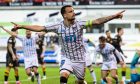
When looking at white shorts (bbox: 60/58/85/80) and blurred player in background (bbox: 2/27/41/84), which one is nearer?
white shorts (bbox: 60/58/85/80)

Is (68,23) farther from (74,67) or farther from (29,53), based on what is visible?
(29,53)

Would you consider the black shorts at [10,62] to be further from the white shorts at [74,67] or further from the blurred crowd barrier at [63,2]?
the blurred crowd barrier at [63,2]

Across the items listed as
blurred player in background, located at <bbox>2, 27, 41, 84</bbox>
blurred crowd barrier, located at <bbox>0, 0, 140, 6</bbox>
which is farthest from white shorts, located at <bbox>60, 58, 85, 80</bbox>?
blurred crowd barrier, located at <bbox>0, 0, 140, 6</bbox>

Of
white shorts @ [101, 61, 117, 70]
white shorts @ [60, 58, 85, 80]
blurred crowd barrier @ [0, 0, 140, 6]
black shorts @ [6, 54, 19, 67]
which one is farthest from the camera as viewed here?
blurred crowd barrier @ [0, 0, 140, 6]

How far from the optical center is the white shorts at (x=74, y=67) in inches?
504

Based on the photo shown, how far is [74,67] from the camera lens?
42.3ft

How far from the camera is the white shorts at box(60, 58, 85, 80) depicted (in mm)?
12789

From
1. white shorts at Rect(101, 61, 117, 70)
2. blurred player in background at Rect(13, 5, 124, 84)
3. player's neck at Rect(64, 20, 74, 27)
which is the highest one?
player's neck at Rect(64, 20, 74, 27)

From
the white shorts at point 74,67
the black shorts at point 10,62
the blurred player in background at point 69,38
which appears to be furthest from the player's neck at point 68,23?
the black shorts at point 10,62

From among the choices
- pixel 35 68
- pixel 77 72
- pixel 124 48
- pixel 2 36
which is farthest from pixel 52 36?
pixel 77 72

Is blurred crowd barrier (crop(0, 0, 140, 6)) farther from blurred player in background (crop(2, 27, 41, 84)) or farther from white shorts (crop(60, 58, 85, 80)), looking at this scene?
white shorts (crop(60, 58, 85, 80))

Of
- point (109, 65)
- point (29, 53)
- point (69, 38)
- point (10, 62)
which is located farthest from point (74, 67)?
point (10, 62)

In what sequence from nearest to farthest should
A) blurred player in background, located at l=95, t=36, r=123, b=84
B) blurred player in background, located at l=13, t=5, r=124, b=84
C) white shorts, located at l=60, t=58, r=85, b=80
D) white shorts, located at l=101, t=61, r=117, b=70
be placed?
blurred player in background, located at l=13, t=5, r=124, b=84 → white shorts, located at l=60, t=58, r=85, b=80 → blurred player in background, located at l=95, t=36, r=123, b=84 → white shorts, located at l=101, t=61, r=117, b=70

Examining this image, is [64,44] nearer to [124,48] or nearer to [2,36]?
[124,48]
